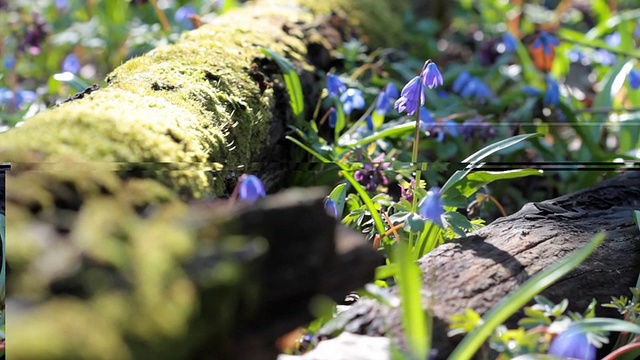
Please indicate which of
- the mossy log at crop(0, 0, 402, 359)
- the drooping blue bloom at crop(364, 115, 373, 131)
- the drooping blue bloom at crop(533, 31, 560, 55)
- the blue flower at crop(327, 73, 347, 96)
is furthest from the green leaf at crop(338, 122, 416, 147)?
the drooping blue bloom at crop(533, 31, 560, 55)

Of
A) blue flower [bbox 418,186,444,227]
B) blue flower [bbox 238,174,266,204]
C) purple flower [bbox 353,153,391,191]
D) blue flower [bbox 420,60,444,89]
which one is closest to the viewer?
blue flower [bbox 238,174,266,204]

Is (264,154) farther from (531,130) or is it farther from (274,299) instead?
(531,130)

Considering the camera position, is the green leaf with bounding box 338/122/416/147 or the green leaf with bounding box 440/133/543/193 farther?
the green leaf with bounding box 338/122/416/147

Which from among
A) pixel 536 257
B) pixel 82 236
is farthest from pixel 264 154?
pixel 82 236

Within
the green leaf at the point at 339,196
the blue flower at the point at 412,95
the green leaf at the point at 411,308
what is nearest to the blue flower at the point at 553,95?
the blue flower at the point at 412,95

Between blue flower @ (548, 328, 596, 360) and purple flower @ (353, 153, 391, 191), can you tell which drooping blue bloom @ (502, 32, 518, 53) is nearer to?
purple flower @ (353, 153, 391, 191)

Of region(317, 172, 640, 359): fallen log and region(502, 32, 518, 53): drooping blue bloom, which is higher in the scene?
region(502, 32, 518, 53): drooping blue bloom

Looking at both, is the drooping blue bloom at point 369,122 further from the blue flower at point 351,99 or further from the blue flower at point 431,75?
the blue flower at point 431,75
